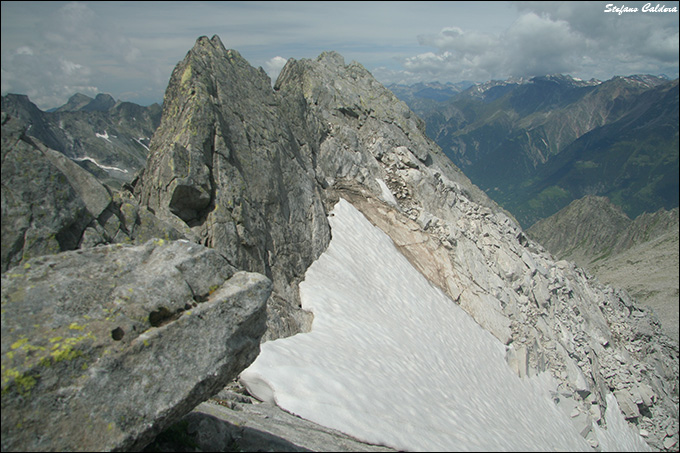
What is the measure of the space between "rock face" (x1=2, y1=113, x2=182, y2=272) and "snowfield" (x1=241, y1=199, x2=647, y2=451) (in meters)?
6.61

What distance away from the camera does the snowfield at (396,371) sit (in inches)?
514

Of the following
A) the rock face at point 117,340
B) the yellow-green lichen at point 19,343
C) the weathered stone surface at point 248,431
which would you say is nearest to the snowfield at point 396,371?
the weathered stone surface at point 248,431

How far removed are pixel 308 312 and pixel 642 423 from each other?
33.0 m

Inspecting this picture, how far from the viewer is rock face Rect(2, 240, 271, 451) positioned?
20.9 ft

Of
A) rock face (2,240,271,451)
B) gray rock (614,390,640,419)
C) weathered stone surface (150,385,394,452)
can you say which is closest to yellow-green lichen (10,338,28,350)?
rock face (2,240,271,451)

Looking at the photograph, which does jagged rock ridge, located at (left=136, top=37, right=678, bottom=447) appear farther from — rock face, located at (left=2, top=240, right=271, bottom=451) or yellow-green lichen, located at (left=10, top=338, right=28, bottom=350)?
yellow-green lichen, located at (left=10, top=338, right=28, bottom=350)

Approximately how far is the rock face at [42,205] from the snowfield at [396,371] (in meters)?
6.61

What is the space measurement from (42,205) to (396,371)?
14.7 metres

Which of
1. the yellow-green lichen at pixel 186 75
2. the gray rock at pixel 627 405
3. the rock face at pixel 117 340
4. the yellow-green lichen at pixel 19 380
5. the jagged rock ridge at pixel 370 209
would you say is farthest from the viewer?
the gray rock at pixel 627 405

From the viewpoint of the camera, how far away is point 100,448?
21.5 ft

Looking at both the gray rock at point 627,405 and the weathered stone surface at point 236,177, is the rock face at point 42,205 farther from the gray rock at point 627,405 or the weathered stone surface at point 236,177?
the gray rock at point 627,405

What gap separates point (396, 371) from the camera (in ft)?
58.2

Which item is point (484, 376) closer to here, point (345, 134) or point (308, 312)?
point (308, 312)

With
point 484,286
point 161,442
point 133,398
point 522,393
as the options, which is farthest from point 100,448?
point 484,286
